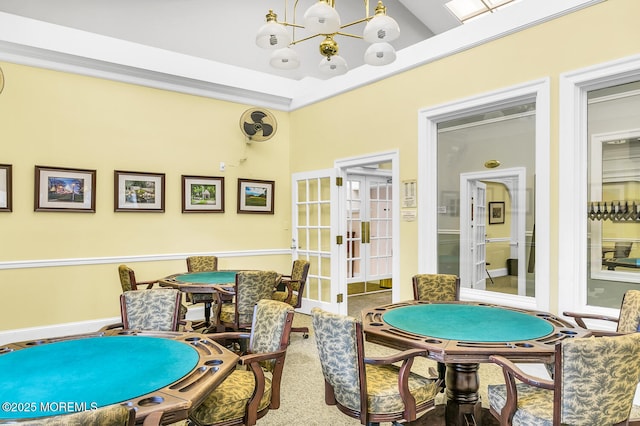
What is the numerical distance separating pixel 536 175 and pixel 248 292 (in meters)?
2.77

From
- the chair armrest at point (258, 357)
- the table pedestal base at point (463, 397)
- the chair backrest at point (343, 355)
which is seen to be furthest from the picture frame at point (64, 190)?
the table pedestal base at point (463, 397)

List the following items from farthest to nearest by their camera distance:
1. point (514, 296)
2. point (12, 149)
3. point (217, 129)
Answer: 1. point (217, 129)
2. point (12, 149)
3. point (514, 296)

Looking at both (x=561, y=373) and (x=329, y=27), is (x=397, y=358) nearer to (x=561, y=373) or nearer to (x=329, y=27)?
(x=561, y=373)

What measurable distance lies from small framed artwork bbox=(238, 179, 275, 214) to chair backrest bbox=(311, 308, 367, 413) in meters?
4.23

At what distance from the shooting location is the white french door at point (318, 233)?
5.93 m

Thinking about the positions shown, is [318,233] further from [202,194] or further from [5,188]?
[5,188]

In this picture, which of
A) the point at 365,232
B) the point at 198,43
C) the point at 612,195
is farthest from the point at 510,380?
the point at 365,232

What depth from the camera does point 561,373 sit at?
186 centimetres

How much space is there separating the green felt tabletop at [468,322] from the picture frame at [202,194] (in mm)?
3664

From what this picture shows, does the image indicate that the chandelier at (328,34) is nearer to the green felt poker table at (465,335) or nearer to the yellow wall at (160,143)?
the yellow wall at (160,143)

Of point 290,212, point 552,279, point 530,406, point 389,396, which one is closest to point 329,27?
point 389,396

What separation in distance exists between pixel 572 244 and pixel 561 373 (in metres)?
2.10

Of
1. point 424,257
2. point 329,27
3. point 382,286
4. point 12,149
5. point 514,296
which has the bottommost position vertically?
point 382,286

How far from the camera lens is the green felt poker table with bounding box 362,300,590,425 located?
7.01 ft
